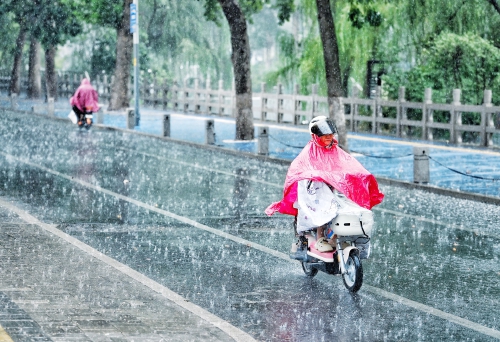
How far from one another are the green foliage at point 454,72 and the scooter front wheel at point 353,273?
79.5ft

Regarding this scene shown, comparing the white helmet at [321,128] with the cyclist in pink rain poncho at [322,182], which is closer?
the cyclist in pink rain poncho at [322,182]

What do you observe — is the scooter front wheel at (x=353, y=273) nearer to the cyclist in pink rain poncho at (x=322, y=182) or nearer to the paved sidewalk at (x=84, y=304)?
the cyclist in pink rain poncho at (x=322, y=182)

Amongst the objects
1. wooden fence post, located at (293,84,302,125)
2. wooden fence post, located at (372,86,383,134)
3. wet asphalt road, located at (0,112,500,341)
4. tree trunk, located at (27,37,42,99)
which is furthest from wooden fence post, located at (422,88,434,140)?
tree trunk, located at (27,37,42,99)

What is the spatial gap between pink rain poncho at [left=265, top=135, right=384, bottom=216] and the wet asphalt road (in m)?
0.83

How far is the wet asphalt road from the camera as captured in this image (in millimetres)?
8508

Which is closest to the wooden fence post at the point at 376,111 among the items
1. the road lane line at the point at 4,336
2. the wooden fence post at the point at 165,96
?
the wooden fence post at the point at 165,96

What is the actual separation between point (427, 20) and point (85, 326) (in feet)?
96.6

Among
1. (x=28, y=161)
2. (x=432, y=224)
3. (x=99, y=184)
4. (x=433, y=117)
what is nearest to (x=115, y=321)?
(x=432, y=224)

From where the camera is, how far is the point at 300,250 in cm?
1026

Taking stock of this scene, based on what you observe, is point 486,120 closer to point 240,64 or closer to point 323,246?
point 240,64

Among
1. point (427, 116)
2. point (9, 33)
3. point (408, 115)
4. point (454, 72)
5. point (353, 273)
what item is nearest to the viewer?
point (353, 273)

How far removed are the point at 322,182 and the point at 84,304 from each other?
254 cm

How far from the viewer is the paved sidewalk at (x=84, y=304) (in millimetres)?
7707

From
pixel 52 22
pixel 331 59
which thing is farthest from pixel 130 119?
pixel 52 22
